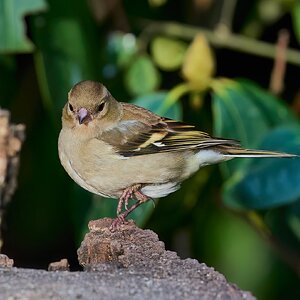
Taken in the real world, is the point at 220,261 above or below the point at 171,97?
below

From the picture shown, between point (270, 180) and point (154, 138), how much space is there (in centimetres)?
71

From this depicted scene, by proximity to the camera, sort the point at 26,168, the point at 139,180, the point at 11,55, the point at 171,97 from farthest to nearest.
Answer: the point at 26,168 → the point at 11,55 → the point at 171,97 → the point at 139,180

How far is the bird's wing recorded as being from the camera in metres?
4.81

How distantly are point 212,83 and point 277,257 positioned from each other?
1261mm

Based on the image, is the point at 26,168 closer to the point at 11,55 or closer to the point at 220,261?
the point at 11,55

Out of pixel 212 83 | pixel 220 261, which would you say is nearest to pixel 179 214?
pixel 220 261

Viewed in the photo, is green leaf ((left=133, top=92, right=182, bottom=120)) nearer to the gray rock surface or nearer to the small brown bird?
the small brown bird

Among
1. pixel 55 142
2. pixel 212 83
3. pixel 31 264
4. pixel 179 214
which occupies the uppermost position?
pixel 212 83

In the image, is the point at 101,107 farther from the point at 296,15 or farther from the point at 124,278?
the point at 124,278

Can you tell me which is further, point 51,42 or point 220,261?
point 220,261

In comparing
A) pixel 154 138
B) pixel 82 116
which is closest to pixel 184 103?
pixel 154 138

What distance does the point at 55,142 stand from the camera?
5.94 metres

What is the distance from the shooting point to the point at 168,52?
5.79 meters

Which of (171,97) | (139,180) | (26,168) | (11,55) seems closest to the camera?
(139,180)
